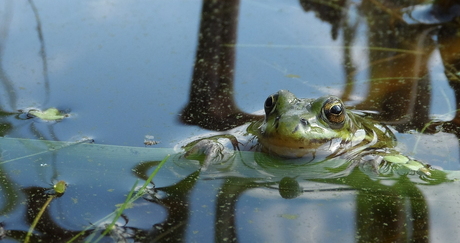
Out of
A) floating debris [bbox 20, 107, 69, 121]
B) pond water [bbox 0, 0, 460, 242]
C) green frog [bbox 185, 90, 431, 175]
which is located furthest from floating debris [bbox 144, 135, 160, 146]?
floating debris [bbox 20, 107, 69, 121]

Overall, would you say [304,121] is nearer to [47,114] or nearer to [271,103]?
[271,103]

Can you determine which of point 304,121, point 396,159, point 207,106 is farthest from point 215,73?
point 396,159

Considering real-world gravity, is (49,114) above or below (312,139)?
below

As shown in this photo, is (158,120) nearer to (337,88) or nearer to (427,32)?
(337,88)

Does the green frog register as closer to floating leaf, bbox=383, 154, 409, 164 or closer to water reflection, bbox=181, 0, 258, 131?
floating leaf, bbox=383, 154, 409, 164

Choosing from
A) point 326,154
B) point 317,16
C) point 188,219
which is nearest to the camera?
point 188,219

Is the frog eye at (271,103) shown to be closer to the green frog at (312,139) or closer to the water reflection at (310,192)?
the green frog at (312,139)

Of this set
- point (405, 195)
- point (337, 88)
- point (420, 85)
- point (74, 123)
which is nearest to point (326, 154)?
point (405, 195)
